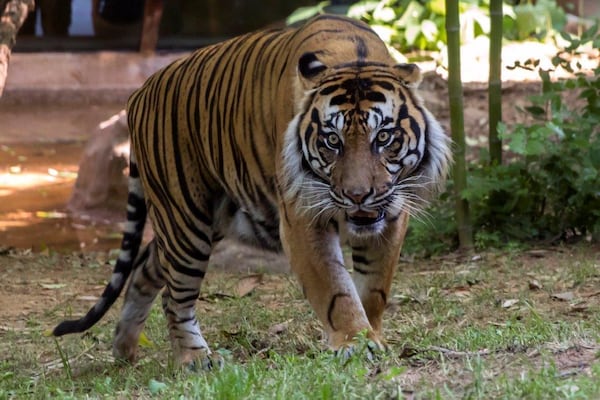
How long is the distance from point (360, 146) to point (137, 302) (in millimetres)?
1735

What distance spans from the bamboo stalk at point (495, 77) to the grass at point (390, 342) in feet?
2.50

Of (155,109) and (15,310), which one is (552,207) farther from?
(15,310)

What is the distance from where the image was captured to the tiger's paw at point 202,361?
4625mm

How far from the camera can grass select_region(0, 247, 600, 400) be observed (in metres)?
3.15

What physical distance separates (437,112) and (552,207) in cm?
321

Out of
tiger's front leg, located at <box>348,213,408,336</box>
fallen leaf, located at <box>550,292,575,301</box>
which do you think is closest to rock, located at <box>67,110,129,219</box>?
fallen leaf, located at <box>550,292,575,301</box>

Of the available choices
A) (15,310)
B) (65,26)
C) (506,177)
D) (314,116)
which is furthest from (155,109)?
(65,26)

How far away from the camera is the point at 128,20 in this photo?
14.4 m

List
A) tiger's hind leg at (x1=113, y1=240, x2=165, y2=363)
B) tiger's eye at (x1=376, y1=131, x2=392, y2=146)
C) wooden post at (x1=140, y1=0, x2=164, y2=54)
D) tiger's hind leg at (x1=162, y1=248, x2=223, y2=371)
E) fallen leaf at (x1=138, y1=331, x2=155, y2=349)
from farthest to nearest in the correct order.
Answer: wooden post at (x1=140, y1=0, x2=164, y2=54), fallen leaf at (x1=138, y1=331, x2=155, y2=349), tiger's hind leg at (x1=113, y1=240, x2=165, y2=363), tiger's hind leg at (x1=162, y1=248, x2=223, y2=371), tiger's eye at (x1=376, y1=131, x2=392, y2=146)

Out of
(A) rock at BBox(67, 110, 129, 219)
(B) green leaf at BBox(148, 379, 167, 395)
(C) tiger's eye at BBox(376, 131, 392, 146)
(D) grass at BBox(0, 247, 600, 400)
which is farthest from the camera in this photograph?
(A) rock at BBox(67, 110, 129, 219)

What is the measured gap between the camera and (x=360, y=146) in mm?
3900

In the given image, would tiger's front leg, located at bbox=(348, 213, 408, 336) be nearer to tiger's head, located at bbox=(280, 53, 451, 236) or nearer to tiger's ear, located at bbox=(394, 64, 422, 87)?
tiger's head, located at bbox=(280, 53, 451, 236)

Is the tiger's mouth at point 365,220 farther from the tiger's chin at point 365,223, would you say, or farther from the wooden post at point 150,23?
the wooden post at point 150,23

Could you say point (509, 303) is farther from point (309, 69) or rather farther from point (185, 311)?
point (309, 69)
